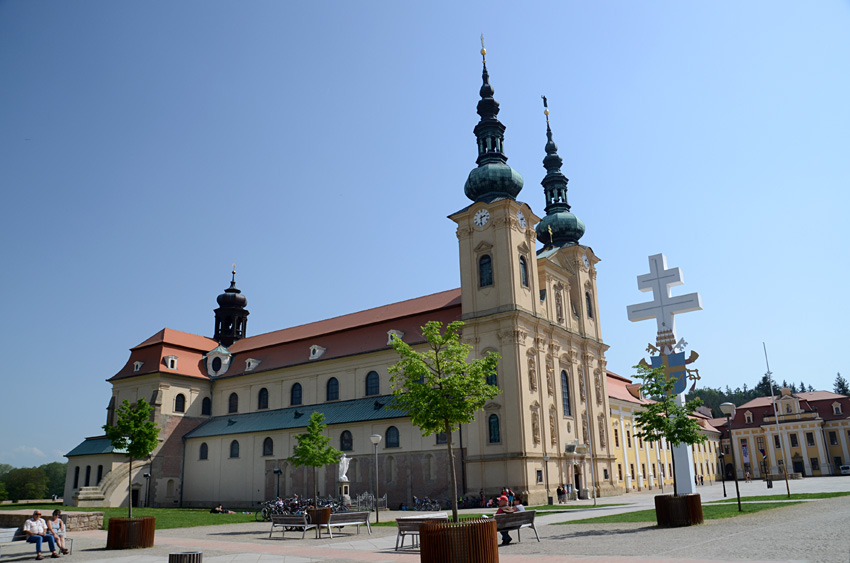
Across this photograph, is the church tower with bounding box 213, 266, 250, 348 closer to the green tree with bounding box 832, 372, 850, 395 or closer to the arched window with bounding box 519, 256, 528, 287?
the arched window with bounding box 519, 256, 528, 287

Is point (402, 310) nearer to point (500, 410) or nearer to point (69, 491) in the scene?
point (500, 410)

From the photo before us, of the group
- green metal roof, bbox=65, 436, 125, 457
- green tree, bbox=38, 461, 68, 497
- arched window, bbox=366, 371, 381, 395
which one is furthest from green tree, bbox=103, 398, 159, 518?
green tree, bbox=38, 461, 68, 497

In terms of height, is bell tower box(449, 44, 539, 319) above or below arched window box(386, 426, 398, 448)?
above

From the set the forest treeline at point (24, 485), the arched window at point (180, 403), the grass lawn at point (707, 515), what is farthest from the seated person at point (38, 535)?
the forest treeline at point (24, 485)

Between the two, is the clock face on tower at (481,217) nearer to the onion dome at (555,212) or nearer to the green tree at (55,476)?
the onion dome at (555,212)

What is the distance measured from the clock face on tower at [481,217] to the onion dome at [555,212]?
36.5 feet

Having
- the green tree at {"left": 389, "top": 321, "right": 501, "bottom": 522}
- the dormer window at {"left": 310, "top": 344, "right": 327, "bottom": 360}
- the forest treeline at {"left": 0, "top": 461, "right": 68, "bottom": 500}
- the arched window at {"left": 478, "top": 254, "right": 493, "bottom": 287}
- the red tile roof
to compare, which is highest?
the arched window at {"left": 478, "top": 254, "right": 493, "bottom": 287}

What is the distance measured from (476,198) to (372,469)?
21.1 metres

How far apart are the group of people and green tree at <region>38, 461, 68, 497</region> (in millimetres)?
113074

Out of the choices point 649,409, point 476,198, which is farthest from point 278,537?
point 476,198

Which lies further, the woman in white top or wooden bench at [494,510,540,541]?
the woman in white top

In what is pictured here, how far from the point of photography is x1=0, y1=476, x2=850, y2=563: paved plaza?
12.8 meters

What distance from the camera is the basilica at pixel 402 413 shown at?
42375mm

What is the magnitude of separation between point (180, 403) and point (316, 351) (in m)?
14.7
